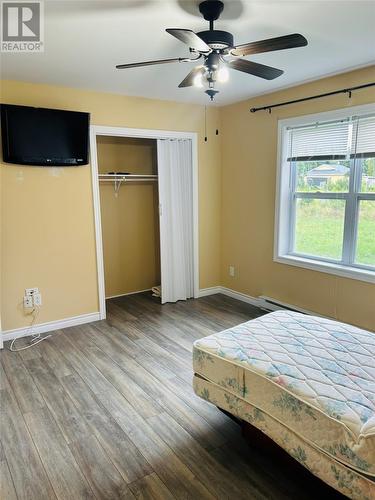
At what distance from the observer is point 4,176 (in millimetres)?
3262

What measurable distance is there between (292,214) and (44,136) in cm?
272

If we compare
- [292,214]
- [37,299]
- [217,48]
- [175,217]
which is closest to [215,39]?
[217,48]

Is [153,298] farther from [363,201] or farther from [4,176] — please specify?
[363,201]

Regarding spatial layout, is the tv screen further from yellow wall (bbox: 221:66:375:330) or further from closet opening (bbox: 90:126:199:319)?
yellow wall (bbox: 221:66:375:330)

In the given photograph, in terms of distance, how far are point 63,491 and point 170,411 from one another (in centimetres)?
81

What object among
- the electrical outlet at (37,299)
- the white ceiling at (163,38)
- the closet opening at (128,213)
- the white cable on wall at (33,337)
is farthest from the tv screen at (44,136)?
the white cable on wall at (33,337)

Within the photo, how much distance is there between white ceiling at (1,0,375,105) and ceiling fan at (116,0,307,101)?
10 centimetres

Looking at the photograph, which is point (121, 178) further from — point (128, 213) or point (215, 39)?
point (215, 39)

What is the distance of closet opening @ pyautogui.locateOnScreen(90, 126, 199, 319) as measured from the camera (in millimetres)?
4281

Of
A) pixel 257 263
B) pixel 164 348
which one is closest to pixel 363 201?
pixel 257 263

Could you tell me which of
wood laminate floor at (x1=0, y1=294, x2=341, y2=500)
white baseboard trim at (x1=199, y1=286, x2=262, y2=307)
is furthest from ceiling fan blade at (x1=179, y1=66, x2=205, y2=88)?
white baseboard trim at (x1=199, y1=286, x2=262, y2=307)

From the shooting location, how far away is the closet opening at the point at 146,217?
14.0 ft

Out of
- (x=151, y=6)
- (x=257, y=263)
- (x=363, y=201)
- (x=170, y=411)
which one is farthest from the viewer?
(x=257, y=263)

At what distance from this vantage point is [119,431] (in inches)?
86.3
